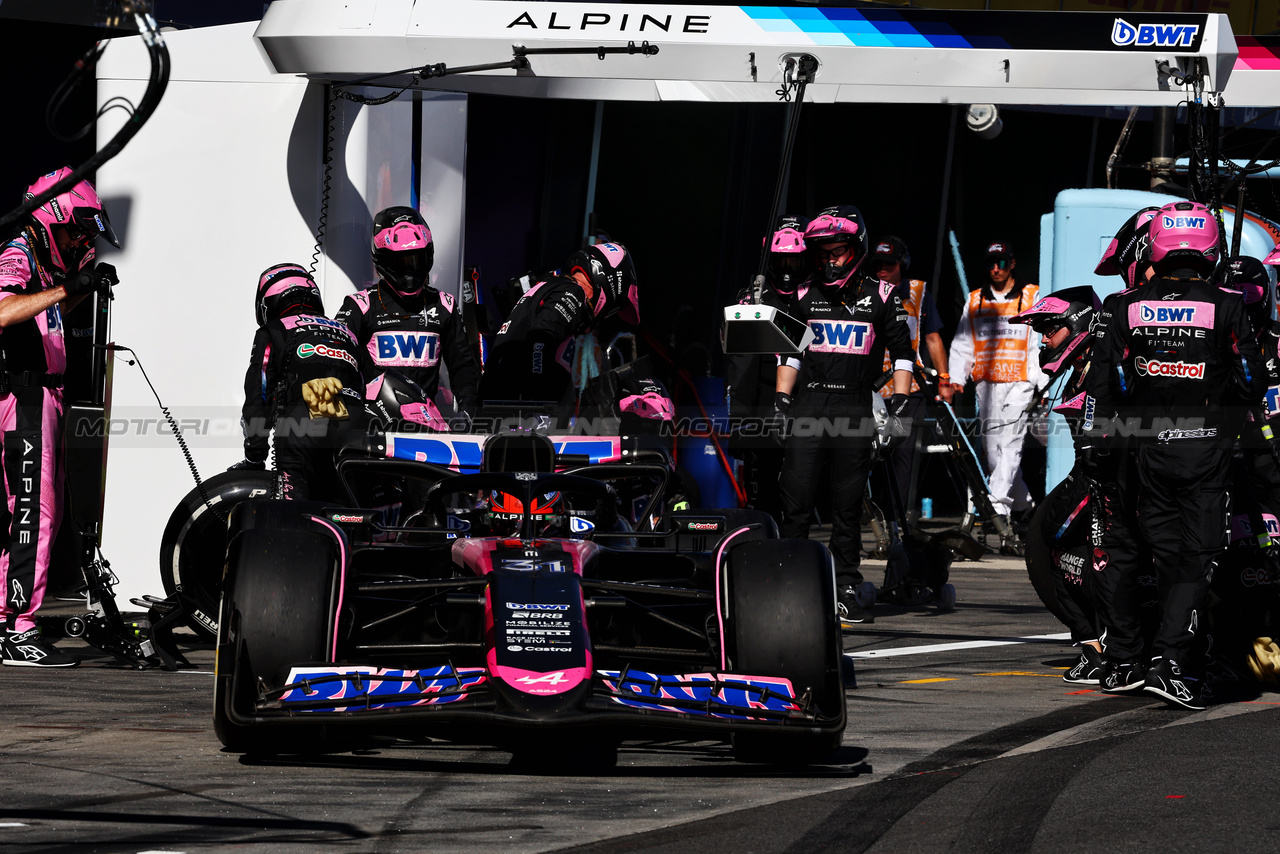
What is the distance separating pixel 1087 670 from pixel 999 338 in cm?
661

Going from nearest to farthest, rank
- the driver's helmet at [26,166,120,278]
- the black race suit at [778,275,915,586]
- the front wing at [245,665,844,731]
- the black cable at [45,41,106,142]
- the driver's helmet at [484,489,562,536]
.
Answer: the black cable at [45,41,106,142] → the front wing at [245,665,844,731] → the driver's helmet at [484,489,562,536] → the driver's helmet at [26,166,120,278] → the black race suit at [778,275,915,586]

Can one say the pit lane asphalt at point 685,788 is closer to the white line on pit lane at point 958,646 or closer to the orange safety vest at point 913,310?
the white line on pit lane at point 958,646

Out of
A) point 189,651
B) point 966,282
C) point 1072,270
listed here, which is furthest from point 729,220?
point 189,651

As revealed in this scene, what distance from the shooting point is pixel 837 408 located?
9609mm

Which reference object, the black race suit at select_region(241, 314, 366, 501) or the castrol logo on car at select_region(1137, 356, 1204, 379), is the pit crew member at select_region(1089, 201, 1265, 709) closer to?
the castrol logo on car at select_region(1137, 356, 1204, 379)

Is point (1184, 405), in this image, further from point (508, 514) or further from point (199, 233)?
point (199, 233)

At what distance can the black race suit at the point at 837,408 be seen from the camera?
9.61 metres

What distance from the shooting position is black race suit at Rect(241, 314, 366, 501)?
25.9 feet

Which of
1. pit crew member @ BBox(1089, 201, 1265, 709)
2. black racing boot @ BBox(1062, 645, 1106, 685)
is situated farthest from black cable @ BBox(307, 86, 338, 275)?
black racing boot @ BBox(1062, 645, 1106, 685)

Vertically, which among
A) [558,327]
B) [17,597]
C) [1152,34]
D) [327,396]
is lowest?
[17,597]

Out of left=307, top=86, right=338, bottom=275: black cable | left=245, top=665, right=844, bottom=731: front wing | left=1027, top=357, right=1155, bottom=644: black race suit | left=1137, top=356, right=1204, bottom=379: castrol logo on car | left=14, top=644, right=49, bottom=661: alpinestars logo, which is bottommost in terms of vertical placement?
left=14, top=644, right=49, bottom=661: alpinestars logo

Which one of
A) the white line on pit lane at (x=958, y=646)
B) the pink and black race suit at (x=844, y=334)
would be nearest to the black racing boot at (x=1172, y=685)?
the white line on pit lane at (x=958, y=646)

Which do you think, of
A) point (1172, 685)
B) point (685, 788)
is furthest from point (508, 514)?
point (1172, 685)

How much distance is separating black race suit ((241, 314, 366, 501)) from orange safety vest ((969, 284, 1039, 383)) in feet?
23.1
